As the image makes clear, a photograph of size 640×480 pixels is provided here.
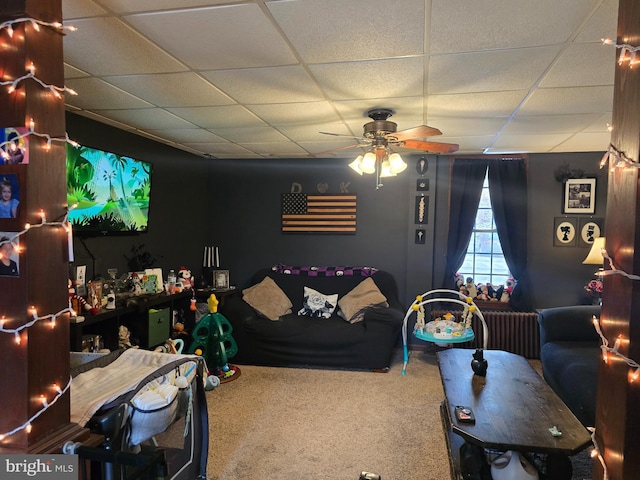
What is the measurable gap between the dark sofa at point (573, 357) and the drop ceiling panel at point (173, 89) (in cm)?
320

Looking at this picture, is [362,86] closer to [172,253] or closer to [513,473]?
[513,473]

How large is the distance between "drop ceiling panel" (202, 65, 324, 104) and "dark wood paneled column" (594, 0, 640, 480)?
5.39 ft

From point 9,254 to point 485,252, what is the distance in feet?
16.5

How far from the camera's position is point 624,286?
1099 mm

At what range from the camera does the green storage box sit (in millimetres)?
3740

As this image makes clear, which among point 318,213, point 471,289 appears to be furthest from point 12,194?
point 471,289

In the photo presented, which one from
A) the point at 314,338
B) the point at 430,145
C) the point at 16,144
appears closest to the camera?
the point at 16,144

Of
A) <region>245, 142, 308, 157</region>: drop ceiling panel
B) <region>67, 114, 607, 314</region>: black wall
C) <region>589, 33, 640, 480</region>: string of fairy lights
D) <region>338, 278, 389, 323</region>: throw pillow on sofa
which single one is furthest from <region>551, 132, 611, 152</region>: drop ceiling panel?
<region>589, 33, 640, 480</region>: string of fairy lights

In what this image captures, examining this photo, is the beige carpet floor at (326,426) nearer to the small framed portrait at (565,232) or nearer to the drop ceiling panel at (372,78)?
the small framed portrait at (565,232)

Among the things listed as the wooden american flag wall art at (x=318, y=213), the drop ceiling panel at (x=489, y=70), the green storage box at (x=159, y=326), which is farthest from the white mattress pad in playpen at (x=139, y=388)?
the wooden american flag wall art at (x=318, y=213)

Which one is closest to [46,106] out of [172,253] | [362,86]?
[362,86]

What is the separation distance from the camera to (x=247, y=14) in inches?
70.0

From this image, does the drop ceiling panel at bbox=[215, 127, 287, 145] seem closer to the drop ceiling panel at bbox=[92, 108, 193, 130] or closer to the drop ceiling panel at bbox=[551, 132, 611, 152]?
the drop ceiling panel at bbox=[92, 108, 193, 130]

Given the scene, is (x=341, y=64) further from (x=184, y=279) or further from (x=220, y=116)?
(x=184, y=279)
